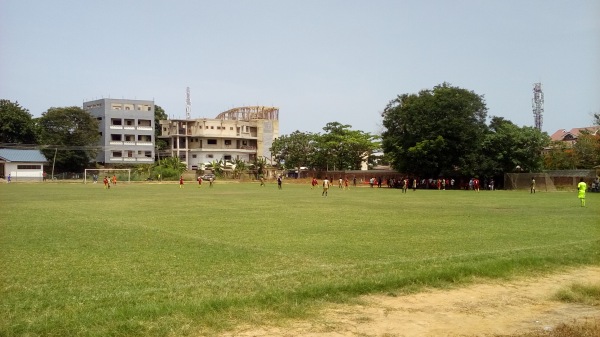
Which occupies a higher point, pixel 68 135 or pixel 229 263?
pixel 68 135

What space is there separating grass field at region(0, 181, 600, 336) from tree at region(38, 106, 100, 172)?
65.1 meters

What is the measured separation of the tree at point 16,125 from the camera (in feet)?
262

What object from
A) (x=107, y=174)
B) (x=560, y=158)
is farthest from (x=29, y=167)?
(x=560, y=158)

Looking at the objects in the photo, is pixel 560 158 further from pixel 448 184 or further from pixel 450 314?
pixel 450 314

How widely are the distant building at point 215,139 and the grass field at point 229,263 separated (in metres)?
79.3

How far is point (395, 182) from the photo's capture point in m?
71.8

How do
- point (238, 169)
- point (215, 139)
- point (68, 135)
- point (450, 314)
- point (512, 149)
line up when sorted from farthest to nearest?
point (215, 139) → point (238, 169) → point (68, 135) → point (512, 149) → point (450, 314)

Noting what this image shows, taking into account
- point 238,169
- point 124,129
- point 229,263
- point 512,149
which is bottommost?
point 229,263

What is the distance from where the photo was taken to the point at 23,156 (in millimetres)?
78188

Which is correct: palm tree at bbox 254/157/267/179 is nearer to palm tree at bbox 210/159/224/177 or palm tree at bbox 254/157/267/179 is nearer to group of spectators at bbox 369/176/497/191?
palm tree at bbox 210/159/224/177

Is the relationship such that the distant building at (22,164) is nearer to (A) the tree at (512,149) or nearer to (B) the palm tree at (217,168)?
(B) the palm tree at (217,168)

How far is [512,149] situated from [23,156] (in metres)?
65.2

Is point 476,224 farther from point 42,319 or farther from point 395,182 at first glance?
point 395,182

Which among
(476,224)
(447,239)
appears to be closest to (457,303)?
(447,239)
